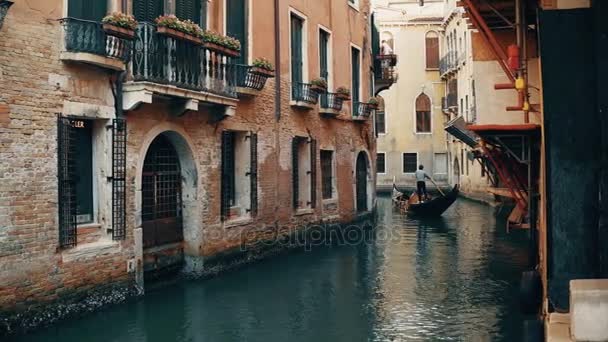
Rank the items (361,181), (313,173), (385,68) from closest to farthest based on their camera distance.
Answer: (313,173)
(361,181)
(385,68)

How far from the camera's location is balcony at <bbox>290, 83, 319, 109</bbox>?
12.5 meters

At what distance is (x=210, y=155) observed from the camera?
9828 millimetres

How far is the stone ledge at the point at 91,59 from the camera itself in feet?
23.1

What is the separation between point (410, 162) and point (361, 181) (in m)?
17.3

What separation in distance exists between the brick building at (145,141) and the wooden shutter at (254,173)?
0.02m

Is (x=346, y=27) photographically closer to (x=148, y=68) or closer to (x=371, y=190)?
(x=371, y=190)

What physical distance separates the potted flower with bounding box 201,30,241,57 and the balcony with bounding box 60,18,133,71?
1554mm

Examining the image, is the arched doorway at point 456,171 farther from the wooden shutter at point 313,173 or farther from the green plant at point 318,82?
the green plant at point 318,82

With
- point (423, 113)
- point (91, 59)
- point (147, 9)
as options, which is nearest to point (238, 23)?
point (147, 9)

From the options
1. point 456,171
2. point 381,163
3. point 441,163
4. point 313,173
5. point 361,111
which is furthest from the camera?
point 381,163

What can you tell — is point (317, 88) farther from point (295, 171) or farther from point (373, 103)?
point (373, 103)

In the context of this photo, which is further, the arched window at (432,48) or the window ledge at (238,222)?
the arched window at (432,48)

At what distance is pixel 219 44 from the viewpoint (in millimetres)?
9055

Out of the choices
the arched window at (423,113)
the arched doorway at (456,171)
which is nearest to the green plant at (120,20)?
the arched doorway at (456,171)
